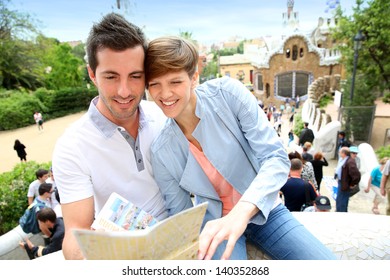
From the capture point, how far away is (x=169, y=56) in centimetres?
158

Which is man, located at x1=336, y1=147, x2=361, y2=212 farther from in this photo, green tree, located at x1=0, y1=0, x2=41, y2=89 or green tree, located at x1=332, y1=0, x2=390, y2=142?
green tree, located at x1=0, y1=0, x2=41, y2=89

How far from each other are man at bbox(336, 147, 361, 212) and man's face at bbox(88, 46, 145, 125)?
463 centimetres

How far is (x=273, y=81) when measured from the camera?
30.0 metres

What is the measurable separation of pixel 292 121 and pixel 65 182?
20.0 m

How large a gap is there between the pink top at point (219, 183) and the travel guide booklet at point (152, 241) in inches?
25.6

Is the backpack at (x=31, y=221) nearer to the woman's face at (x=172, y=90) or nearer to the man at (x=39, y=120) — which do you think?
the woman's face at (x=172, y=90)

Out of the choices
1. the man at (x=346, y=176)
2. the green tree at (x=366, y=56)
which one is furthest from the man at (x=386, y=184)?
the green tree at (x=366, y=56)

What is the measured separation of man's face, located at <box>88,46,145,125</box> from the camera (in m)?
1.64

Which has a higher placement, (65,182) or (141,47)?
(141,47)

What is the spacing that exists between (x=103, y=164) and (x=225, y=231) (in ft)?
2.81

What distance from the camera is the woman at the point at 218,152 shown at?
167 cm

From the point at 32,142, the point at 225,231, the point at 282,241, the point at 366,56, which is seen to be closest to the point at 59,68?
the point at 32,142
